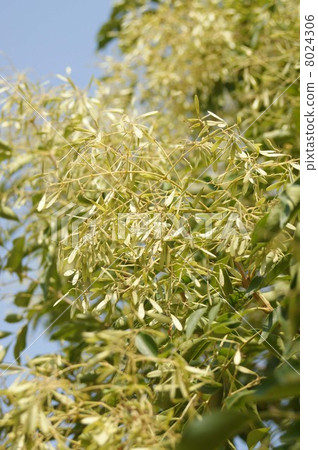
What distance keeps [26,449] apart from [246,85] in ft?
4.65

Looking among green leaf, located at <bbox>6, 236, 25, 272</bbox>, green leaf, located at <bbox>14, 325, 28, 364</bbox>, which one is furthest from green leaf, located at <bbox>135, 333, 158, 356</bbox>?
green leaf, located at <bbox>6, 236, 25, 272</bbox>

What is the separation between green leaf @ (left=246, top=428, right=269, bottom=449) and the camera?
77cm

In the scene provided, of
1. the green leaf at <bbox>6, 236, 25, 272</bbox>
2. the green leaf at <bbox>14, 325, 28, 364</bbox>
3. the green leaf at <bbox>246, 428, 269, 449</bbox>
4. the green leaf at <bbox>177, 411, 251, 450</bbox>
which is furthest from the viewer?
the green leaf at <bbox>6, 236, 25, 272</bbox>

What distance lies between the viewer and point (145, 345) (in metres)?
0.73

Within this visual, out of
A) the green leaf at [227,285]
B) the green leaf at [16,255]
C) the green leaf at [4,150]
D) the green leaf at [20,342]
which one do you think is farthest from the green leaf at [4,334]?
the green leaf at [227,285]

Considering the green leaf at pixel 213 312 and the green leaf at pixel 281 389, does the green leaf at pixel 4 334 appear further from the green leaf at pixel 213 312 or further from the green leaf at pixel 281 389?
the green leaf at pixel 281 389

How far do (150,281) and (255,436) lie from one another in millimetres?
216

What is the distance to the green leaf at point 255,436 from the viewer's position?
2.53 ft

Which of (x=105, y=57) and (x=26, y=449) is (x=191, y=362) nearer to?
(x=26, y=449)

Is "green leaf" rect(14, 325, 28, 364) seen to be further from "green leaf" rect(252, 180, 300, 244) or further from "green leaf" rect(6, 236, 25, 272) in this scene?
"green leaf" rect(252, 180, 300, 244)

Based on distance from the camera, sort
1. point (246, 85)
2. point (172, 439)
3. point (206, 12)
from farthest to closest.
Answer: point (206, 12) < point (246, 85) < point (172, 439)

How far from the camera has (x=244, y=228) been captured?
2.72ft

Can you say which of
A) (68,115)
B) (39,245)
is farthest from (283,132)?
(39,245)
